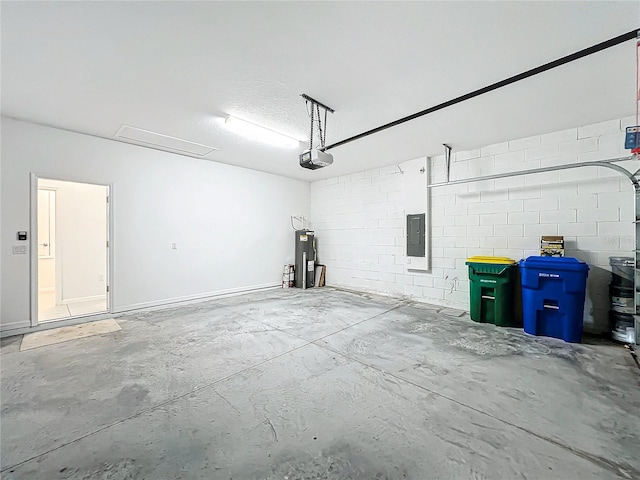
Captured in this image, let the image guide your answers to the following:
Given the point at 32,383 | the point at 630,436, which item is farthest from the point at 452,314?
the point at 32,383

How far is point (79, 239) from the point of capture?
18.3ft

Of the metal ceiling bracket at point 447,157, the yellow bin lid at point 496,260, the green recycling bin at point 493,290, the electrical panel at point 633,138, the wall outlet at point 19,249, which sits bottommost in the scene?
the green recycling bin at point 493,290

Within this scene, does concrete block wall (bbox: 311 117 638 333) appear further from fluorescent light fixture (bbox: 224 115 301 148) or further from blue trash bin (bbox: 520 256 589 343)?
fluorescent light fixture (bbox: 224 115 301 148)

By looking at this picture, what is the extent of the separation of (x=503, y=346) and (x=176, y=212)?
5390mm

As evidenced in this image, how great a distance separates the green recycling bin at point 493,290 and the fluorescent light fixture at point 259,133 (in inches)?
132

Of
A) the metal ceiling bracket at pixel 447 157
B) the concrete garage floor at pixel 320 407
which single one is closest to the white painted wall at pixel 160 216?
the concrete garage floor at pixel 320 407

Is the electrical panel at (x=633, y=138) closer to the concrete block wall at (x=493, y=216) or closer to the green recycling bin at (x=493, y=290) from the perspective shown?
the concrete block wall at (x=493, y=216)

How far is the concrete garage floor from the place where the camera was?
1.48 meters

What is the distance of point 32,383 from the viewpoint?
2.31 meters

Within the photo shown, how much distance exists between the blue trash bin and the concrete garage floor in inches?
8.7

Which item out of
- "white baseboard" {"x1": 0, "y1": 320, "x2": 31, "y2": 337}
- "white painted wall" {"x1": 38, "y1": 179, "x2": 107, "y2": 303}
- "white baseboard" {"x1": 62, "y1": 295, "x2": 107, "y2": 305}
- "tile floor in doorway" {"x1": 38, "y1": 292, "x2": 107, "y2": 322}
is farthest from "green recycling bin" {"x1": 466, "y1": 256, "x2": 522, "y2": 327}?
"white baseboard" {"x1": 62, "y1": 295, "x2": 107, "y2": 305}

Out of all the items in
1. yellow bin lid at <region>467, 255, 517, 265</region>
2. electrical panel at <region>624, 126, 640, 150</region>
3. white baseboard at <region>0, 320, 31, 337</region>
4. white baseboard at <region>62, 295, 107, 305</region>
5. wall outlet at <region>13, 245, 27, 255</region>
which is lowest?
white baseboard at <region>62, 295, 107, 305</region>

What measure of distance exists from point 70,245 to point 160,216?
2.43 metres

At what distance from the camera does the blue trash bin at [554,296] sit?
10.3 feet
